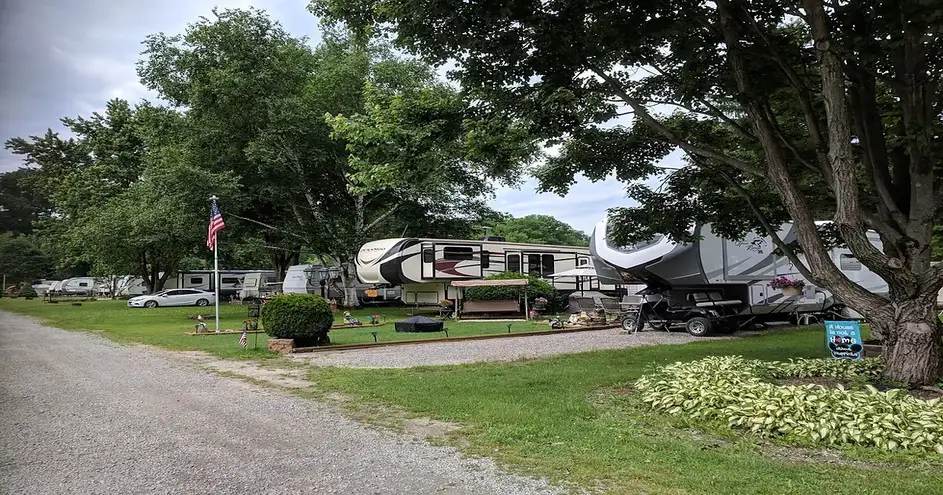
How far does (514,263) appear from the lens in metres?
22.2

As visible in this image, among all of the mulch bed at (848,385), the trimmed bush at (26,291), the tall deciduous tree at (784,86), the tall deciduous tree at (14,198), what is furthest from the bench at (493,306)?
the trimmed bush at (26,291)

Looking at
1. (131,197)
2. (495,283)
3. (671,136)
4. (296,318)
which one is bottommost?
(296,318)

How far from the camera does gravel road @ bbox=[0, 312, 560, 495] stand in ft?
12.5

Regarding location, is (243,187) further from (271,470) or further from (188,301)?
(271,470)

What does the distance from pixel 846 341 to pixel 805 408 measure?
2694mm

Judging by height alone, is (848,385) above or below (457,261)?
below

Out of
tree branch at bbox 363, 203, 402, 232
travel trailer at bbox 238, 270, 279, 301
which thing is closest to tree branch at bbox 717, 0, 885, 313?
tree branch at bbox 363, 203, 402, 232

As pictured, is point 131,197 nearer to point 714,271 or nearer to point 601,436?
point 714,271

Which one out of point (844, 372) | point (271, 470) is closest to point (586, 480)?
point (271, 470)

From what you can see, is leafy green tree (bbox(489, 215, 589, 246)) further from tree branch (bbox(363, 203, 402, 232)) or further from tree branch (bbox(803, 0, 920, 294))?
tree branch (bbox(803, 0, 920, 294))

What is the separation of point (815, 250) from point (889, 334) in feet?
3.56

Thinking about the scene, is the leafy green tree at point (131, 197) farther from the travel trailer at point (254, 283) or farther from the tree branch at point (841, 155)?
the tree branch at point (841, 155)

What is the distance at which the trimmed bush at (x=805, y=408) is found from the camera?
459 cm

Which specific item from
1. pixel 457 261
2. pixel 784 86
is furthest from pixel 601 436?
pixel 457 261
